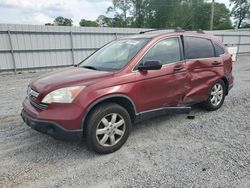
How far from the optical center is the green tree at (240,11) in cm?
5741

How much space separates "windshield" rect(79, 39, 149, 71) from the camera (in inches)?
149

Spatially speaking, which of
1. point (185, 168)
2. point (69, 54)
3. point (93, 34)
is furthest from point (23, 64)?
point (185, 168)

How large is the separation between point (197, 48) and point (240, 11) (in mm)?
64129

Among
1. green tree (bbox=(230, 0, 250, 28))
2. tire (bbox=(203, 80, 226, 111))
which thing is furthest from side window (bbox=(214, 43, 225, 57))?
green tree (bbox=(230, 0, 250, 28))

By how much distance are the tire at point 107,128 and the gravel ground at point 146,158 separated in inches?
5.9

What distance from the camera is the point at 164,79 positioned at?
3.97 metres

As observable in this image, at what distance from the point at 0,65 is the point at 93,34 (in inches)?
219

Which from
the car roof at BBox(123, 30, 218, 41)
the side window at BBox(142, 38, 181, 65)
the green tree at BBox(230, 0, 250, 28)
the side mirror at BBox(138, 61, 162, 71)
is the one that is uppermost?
the green tree at BBox(230, 0, 250, 28)

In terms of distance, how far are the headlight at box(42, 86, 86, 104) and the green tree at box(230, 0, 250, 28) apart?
214ft

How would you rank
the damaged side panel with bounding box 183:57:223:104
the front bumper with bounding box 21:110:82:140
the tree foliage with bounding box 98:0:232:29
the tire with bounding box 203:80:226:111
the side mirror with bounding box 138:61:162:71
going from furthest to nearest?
Result: the tree foliage with bounding box 98:0:232:29 → the tire with bounding box 203:80:226:111 → the damaged side panel with bounding box 183:57:223:104 → the side mirror with bounding box 138:61:162:71 → the front bumper with bounding box 21:110:82:140

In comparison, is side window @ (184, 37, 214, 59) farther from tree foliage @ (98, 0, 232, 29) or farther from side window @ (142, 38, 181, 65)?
tree foliage @ (98, 0, 232, 29)

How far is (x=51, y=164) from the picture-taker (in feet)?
10.4

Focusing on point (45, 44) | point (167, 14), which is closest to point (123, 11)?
point (167, 14)

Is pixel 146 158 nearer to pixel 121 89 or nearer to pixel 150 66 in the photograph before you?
pixel 121 89
